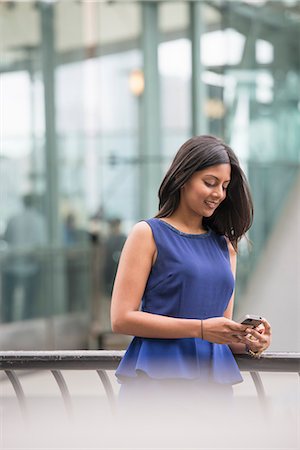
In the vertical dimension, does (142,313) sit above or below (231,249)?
below

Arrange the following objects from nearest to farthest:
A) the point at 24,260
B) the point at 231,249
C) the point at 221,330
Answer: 1. the point at 221,330
2. the point at 231,249
3. the point at 24,260

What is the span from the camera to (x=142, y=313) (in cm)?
238

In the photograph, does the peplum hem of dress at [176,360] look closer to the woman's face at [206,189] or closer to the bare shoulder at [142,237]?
the bare shoulder at [142,237]

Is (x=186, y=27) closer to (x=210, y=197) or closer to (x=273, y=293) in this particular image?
(x=273, y=293)

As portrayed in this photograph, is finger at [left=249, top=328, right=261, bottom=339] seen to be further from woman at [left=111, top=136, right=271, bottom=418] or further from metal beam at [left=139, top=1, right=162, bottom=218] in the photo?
metal beam at [left=139, top=1, right=162, bottom=218]

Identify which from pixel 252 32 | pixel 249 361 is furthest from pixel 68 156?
pixel 249 361

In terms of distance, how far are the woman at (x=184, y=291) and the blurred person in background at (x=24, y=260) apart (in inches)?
389

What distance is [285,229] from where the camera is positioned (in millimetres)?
14242

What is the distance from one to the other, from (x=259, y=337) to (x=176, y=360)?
0.22 m

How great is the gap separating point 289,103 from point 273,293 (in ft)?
8.24

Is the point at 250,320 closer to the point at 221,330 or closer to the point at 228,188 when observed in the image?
the point at 221,330

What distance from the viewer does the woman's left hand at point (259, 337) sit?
246 centimetres

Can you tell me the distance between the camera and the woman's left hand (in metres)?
2.46

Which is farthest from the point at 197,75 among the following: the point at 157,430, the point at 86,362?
the point at 157,430
